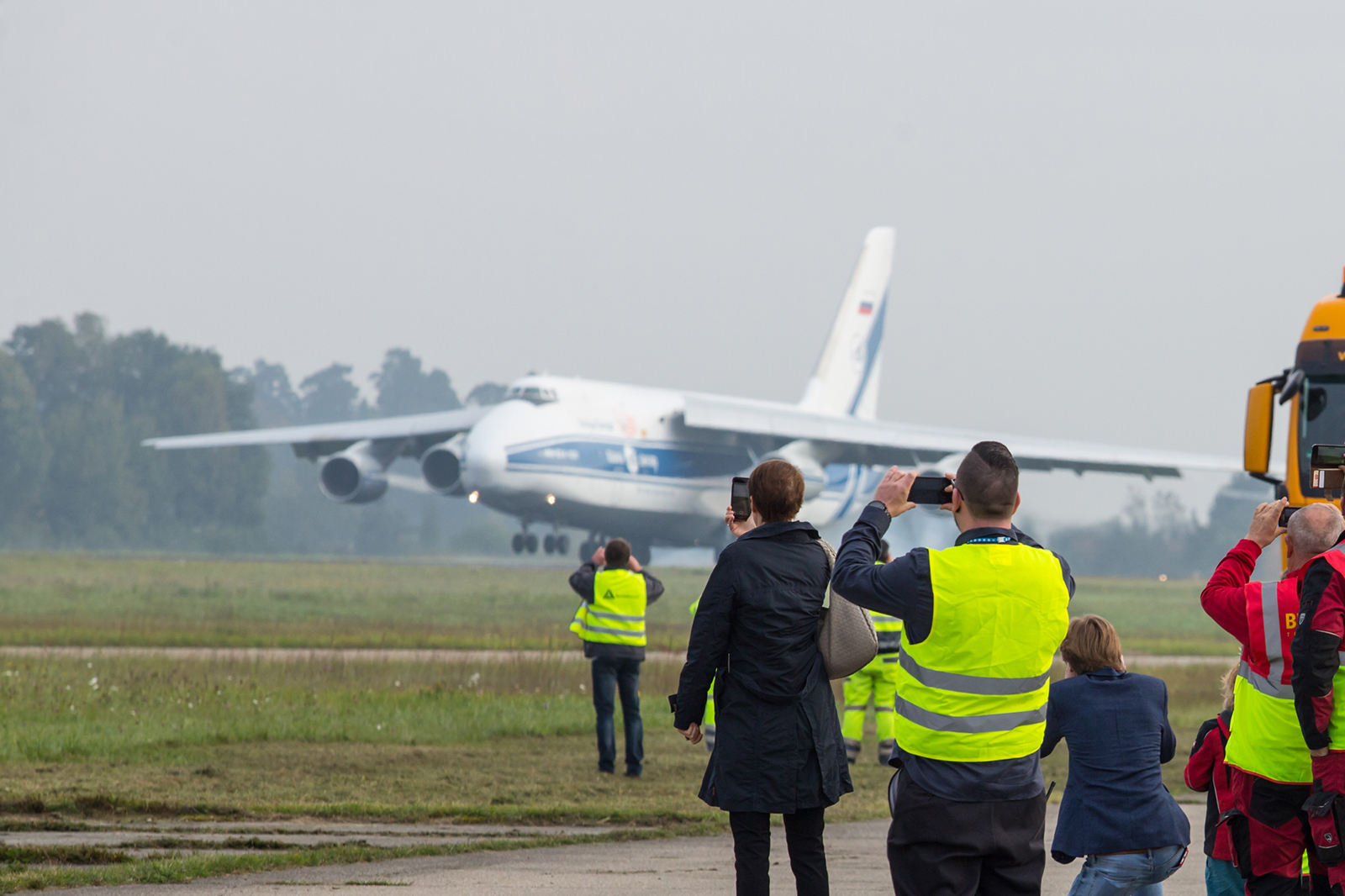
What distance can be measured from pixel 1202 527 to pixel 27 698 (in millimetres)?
63377

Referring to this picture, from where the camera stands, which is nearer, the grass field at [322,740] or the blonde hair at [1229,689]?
the blonde hair at [1229,689]

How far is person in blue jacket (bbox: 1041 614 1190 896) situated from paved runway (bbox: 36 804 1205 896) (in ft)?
6.21

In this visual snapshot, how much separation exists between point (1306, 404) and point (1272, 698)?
290 inches

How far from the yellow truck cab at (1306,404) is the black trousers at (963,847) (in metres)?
7.71

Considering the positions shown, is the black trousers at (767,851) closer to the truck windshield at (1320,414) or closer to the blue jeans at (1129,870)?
the blue jeans at (1129,870)

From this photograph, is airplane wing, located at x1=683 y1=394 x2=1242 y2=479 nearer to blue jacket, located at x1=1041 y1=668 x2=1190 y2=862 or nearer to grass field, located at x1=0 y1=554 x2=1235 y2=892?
grass field, located at x1=0 y1=554 x2=1235 y2=892

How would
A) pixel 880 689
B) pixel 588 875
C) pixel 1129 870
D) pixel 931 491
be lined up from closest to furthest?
pixel 931 491 → pixel 1129 870 → pixel 588 875 → pixel 880 689

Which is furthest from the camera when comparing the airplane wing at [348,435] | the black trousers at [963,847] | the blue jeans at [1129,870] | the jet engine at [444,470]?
the airplane wing at [348,435]

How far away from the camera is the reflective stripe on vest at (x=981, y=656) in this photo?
14.5 ft

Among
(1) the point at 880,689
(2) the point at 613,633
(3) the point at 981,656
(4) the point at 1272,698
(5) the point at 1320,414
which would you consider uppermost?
(5) the point at 1320,414

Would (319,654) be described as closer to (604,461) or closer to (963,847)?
(604,461)

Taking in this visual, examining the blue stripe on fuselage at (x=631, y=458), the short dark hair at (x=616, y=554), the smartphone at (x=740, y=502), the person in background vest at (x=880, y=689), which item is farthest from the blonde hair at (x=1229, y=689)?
the blue stripe on fuselage at (x=631, y=458)

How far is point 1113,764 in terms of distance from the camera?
17.2 feet

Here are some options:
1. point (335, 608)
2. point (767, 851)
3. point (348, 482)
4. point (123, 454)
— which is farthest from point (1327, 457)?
point (123, 454)
